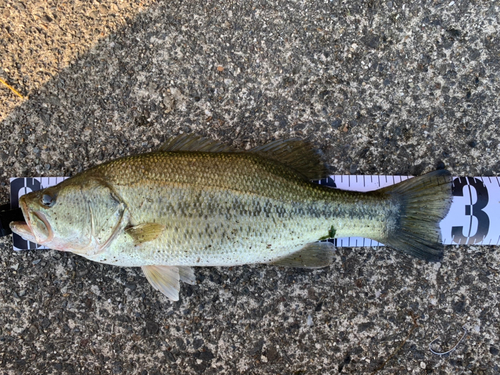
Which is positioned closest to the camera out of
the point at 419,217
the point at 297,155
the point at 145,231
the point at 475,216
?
the point at 145,231

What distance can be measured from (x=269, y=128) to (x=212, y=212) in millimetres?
845

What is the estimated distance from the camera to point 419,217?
7.12ft

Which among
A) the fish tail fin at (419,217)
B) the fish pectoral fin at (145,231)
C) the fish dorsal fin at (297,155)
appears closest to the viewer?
the fish pectoral fin at (145,231)

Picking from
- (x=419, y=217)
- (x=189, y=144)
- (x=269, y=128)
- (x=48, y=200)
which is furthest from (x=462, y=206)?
(x=48, y=200)

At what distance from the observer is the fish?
2041 mm

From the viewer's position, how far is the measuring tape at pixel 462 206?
243cm

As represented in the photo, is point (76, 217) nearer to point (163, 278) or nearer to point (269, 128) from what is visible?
point (163, 278)

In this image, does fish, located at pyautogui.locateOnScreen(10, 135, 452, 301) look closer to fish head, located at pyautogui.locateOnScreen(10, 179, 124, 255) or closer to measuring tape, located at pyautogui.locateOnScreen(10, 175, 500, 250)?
fish head, located at pyautogui.locateOnScreen(10, 179, 124, 255)

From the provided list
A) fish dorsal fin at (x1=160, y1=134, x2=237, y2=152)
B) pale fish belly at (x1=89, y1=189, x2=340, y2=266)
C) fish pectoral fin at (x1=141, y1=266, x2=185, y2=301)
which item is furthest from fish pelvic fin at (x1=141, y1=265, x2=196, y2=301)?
fish dorsal fin at (x1=160, y1=134, x2=237, y2=152)

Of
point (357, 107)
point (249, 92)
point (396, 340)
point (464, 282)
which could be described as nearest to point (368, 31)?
point (357, 107)

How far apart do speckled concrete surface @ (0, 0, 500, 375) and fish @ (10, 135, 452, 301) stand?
1.25 ft

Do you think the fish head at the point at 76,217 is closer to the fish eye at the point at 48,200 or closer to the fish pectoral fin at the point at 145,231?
the fish eye at the point at 48,200

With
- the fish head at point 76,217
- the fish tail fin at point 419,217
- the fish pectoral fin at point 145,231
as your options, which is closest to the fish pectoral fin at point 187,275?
the fish pectoral fin at point 145,231

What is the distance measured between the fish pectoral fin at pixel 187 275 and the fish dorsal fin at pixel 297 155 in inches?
35.9
